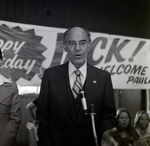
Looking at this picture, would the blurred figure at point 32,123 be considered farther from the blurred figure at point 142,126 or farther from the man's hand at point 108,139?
the blurred figure at point 142,126

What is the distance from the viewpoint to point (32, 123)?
2271 millimetres

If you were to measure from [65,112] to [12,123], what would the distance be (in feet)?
1.54

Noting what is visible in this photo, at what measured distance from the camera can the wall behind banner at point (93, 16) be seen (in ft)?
7.52

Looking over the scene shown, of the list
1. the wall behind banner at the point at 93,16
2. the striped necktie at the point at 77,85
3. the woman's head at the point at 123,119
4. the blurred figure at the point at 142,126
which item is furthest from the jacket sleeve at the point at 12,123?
the blurred figure at the point at 142,126

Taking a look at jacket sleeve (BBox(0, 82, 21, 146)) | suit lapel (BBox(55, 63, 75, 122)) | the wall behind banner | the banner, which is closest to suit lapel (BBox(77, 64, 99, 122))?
suit lapel (BBox(55, 63, 75, 122))

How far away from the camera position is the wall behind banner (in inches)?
90.3

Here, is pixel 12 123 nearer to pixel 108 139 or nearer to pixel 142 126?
pixel 108 139

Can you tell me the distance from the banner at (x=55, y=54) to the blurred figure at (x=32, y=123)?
0.65 ft

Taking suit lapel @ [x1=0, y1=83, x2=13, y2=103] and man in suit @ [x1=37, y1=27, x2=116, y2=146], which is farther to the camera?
man in suit @ [x1=37, y1=27, x2=116, y2=146]

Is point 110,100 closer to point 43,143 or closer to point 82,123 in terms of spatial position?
point 82,123

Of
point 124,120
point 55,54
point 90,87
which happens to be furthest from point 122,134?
point 55,54

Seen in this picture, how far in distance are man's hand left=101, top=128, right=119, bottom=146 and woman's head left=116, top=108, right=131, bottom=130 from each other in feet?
0.26

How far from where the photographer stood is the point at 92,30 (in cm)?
254

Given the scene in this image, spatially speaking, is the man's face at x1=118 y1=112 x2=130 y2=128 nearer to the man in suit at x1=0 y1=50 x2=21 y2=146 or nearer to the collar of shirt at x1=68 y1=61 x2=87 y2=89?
the collar of shirt at x1=68 y1=61 x2=87 y2=89
